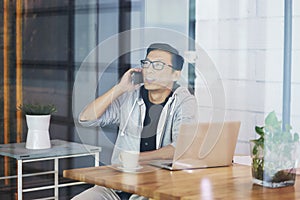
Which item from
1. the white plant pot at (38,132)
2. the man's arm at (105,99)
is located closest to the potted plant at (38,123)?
the white plant pot at (38,132)

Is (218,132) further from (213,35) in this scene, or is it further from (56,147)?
(56,147)

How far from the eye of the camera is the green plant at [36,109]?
1952 millimetres

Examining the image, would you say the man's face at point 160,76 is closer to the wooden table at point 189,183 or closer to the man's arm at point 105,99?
the man's arm at point 105,99

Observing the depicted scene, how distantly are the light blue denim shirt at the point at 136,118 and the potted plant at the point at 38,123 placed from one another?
6.8 inches

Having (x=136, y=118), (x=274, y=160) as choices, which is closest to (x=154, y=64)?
(x=136, y=118)

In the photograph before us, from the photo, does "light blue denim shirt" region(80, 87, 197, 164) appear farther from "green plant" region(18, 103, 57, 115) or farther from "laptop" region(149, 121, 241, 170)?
"green plant" region(18, 103, 57, 115)

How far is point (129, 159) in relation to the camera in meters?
1.74

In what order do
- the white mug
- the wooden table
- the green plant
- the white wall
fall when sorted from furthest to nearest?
1. the green plant
2. the white wall
3. the white mug
4. the wooden table

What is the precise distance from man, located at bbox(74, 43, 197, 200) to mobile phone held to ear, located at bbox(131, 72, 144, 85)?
0.03 feet

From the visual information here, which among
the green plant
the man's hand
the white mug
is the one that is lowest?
the white mug

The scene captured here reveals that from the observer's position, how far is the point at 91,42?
1.98m

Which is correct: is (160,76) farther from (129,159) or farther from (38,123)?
(38,123)

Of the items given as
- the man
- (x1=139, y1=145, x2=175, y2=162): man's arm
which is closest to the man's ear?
the man

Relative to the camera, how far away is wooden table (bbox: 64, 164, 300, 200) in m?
1.47
